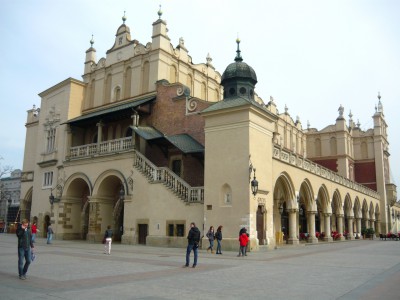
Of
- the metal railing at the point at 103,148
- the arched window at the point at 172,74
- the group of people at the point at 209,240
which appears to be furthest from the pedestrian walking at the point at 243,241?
the arched window at the point at 172,74

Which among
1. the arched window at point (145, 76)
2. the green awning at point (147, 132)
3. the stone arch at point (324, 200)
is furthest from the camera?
the stone arch at point (324, 200)

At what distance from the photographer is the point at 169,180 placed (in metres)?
25.5

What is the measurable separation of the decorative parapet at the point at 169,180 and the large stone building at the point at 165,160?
66 millimetres

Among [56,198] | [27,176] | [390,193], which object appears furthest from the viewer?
[390,193]

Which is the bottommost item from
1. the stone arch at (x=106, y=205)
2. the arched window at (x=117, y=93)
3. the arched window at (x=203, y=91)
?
the stone arch at (x=106, y=205)

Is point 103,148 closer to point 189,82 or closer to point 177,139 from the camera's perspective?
point 177,139

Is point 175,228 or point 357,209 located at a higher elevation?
point 357,209

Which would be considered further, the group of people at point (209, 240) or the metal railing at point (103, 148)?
the metal railing at point (103, 148)

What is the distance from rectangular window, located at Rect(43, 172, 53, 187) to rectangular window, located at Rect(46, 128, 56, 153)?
2.17m

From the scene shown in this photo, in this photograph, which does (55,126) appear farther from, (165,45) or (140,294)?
→ (140,294)

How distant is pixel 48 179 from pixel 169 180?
15.8m

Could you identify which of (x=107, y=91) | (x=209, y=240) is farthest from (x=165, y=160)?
(x=107, y=91)

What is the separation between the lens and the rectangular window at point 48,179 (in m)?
35.7

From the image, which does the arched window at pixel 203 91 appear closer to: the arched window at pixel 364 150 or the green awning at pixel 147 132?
the green awning at pixel 147 132
